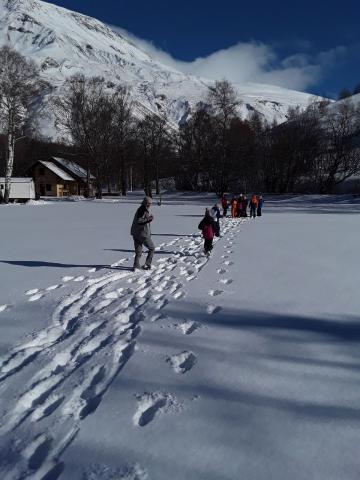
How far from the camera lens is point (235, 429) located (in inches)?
110

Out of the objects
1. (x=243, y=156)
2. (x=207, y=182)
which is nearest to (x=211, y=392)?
(x=243, y=156)

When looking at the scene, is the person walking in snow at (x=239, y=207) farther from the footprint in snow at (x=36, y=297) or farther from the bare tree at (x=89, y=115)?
the bare tree at (x=89, y=115)

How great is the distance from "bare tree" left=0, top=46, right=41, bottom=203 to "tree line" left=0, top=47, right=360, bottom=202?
13.0ft

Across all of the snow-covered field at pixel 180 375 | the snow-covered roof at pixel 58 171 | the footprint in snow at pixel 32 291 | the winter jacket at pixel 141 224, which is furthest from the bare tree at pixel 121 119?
the footprint in snow at pixel 32 291

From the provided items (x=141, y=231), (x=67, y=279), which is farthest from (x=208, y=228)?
(x=67, y=279)

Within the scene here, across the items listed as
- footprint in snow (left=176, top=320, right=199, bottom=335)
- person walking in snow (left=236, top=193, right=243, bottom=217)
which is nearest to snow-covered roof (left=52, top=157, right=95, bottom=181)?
person walking in snow (left=236, top=193, right=243, bottom=217)

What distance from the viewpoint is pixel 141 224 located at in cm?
804

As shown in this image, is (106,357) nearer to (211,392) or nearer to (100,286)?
(211,392)

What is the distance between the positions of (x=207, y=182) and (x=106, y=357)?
1934 inches

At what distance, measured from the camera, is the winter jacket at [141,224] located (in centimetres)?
797

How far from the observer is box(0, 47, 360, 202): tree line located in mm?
41312

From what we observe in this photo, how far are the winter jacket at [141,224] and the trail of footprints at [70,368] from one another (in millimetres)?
1660

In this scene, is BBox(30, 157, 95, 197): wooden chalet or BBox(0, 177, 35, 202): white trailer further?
BBox(30, 157, 95, 197): wooden chalet

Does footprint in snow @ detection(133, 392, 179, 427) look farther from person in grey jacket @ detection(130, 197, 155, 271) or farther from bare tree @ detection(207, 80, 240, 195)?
bare tree @ detection(207, 80, 240, 195)
